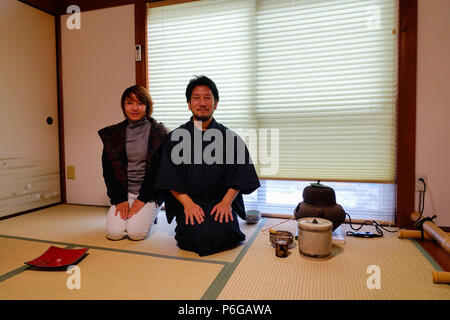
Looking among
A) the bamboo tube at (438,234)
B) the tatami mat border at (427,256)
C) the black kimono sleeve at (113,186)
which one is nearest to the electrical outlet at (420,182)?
the bamboo tube at (438,234)

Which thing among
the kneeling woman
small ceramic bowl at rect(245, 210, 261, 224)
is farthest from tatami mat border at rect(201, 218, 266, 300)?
the kneeling woman

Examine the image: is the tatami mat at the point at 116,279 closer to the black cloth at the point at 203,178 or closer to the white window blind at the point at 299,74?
the black cloth at the point at 203,178

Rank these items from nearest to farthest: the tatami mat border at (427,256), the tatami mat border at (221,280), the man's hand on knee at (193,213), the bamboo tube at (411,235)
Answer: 1. the tatami mat border at (221,280)
2. the tatami mat border at (427,256)
3. the man's hand on knee at (193,213)
4. the bamboo tube at (411,235)

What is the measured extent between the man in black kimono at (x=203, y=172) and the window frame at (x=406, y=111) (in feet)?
4.23

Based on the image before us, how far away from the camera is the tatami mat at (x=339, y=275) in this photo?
4.55 feet

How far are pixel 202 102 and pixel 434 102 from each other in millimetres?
1836

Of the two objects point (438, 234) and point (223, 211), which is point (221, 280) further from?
point (438, 234)

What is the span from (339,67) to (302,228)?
1.50m

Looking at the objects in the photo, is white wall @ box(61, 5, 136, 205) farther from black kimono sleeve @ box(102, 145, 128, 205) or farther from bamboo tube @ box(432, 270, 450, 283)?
bamboo tube @ box(432, 270, 450, 283)

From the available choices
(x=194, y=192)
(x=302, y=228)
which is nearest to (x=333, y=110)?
(x=302, y=228)

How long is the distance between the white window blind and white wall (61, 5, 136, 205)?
0.44m

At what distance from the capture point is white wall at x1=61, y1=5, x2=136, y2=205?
314 centimetres

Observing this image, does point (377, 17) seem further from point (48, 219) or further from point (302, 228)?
point (48, 219)
